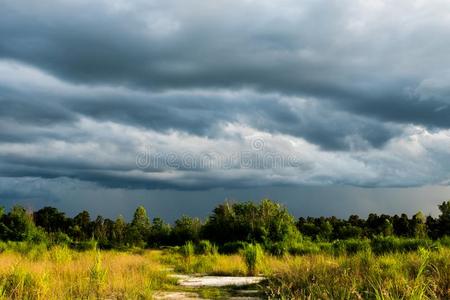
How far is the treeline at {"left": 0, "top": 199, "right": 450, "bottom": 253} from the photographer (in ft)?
131

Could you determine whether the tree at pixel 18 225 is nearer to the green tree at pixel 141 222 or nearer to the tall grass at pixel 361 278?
the green tree at pixel 141 222

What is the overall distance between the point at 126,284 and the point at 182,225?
54.2m

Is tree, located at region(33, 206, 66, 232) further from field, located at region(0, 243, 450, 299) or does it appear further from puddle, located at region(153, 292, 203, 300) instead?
puddle, located at region(153, 292, 203, 300)

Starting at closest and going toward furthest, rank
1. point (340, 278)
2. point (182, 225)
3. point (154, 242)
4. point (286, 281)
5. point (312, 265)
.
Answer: point (340, 278) < point (286, 281) < point (312, 265) < point (154, 242) < point (182, 225)

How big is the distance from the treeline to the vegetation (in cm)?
17

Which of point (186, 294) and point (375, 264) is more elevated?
point (375, 264)

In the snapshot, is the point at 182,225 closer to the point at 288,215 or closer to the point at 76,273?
the point at 288,215

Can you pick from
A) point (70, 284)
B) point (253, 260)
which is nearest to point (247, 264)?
point (253, 260)

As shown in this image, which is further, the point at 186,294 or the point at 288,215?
the point at 288,215

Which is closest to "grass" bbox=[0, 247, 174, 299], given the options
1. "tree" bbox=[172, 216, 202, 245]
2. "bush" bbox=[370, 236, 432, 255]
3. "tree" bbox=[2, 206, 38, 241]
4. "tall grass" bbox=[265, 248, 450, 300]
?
"tall grass" bbox=[265, 248, 450, 300]

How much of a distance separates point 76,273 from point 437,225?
50004 mm

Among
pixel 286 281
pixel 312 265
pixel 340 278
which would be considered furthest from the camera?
pixel 312 265

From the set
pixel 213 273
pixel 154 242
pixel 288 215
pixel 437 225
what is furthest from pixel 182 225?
pixel 213 273

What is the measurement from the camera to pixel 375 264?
1077 cm
